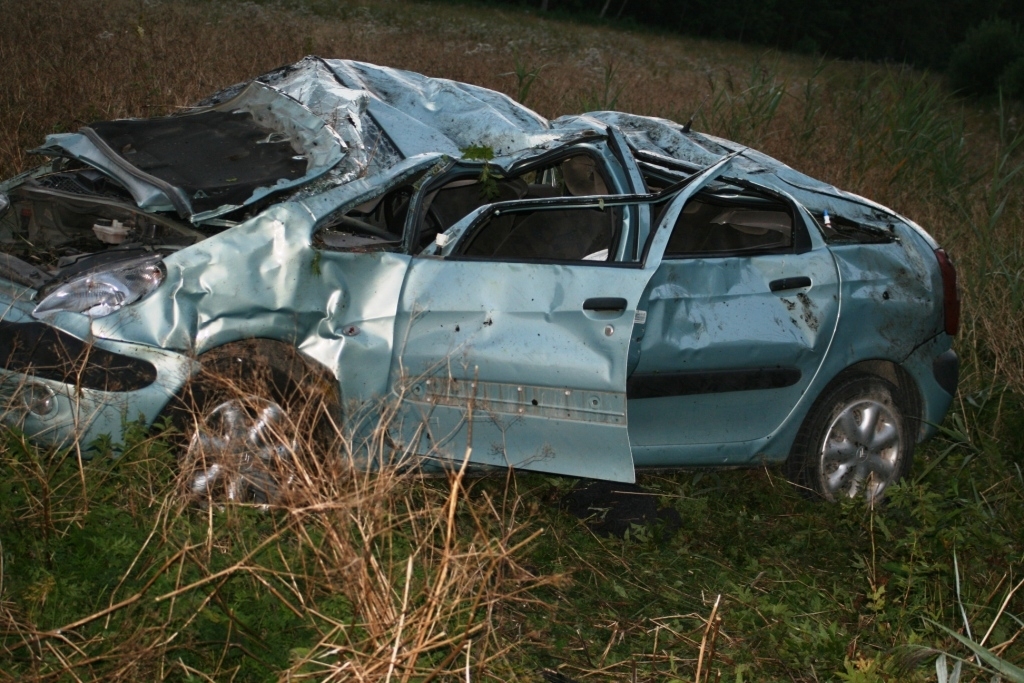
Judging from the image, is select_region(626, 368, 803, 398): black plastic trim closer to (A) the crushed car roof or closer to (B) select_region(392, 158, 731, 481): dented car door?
(B) select_region(392, 158, 731, 481): dented car door

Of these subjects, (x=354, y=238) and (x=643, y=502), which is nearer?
(x=354, y=238)

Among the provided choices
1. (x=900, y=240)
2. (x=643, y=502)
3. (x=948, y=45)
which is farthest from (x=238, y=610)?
(x=948, y=45)

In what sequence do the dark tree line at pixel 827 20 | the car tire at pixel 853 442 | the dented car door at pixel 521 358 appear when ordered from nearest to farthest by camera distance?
the dented car door at pixel 521 358 → the car tire at pixel 853 442 → the dark tree line at pixel 827 20

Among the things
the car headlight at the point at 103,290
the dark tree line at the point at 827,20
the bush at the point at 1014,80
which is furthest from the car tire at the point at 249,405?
the dark tree line at the point at 827,20

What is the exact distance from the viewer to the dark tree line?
47.2 m

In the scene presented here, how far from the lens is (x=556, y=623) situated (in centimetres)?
340

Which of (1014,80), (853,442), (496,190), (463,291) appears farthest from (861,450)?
(1014,80)

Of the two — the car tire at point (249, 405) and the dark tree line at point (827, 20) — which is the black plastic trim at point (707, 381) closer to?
the car tire at point (249, 405)

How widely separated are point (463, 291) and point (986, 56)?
3289 centimetres

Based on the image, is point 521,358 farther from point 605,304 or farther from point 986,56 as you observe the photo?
point 986,56

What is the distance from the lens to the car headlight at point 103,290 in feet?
11.1

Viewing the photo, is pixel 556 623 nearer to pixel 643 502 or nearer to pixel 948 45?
pixel 643 502

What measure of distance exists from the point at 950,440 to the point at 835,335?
1.53 metres

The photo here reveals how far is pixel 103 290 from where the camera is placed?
11.2 ft
